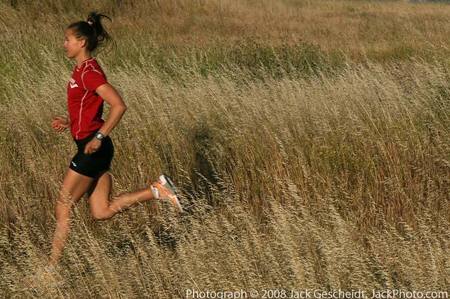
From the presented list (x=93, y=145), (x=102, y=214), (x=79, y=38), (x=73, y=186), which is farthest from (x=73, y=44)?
(x=102, y=214)

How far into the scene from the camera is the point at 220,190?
5562 mm

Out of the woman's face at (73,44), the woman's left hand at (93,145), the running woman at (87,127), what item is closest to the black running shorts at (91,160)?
the running woman at (87,127)

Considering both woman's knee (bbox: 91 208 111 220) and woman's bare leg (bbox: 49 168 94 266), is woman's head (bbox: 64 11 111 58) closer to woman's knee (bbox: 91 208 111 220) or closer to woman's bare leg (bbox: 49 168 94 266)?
woman's bare leg (bbox: 49 168 94 266)

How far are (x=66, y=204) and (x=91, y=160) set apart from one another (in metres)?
0.32

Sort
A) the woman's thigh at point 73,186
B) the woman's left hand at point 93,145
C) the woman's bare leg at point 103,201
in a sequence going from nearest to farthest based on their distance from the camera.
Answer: the woman's left hand at point 93,145, the woman's thigh at point 73,186, the woman's bare leg at point 103,201

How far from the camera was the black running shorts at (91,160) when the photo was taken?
4.29 metres

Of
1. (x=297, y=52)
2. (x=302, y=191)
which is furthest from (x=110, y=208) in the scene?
(x=297, y=52)

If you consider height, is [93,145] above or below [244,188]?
above

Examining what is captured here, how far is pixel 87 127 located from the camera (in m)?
4.32

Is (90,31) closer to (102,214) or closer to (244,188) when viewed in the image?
(102,214)

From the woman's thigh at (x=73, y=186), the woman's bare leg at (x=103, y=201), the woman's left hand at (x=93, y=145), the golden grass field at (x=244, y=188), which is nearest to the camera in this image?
the golden grass field at (x=244, y=188)

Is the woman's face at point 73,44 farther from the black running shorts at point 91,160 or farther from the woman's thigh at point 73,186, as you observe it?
the woman's thigh at point 73,186

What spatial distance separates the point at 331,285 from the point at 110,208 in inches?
67.2

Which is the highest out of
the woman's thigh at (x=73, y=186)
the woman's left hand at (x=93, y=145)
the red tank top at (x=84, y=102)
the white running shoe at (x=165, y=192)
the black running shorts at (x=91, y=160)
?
the red tank top at (x=84, y=102)
